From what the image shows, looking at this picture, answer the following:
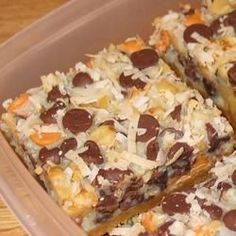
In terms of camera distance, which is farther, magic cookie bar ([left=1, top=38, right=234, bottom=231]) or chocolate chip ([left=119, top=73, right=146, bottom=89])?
chocolate chip ([left=119, top=73, right=146, bottom=89])

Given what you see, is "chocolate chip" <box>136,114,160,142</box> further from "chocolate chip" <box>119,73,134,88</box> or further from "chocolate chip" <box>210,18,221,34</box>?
"chocolate chip" <box>210,18,221,34</box>

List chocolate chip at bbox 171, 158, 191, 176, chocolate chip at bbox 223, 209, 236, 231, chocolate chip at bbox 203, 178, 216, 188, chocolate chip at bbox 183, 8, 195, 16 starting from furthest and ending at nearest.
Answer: chocolate chip at bbox 183, 8, 195, 16
chocolate chip at bbox 171, 158, 191, 176
chocolate chip at bbox 203, 178, 216, 188
chocolate chip at bbox 223, 209, 236, 231

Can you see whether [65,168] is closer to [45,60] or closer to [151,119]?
[151,119]

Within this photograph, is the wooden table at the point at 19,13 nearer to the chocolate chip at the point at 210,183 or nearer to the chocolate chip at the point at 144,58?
the chocolate chip at the point at 144,58

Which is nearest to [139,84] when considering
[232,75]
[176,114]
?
[176,114]

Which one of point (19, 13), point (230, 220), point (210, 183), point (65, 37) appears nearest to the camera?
point (230, 220)

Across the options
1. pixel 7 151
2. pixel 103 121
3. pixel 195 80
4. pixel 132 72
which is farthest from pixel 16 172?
pixel 195 80

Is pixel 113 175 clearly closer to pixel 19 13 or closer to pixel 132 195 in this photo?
pixel 132 195

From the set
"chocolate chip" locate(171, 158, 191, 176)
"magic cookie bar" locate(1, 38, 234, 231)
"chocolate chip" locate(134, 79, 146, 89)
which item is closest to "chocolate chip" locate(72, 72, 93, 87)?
"magic cookie bar" locate(1, 38, 234, 231)
